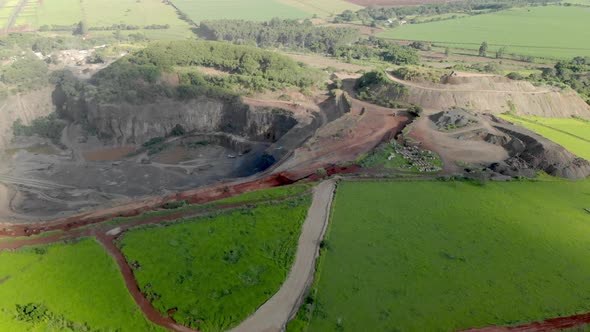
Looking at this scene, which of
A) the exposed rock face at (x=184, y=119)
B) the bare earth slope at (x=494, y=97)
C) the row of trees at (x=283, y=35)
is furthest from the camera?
the row of trees at (x=283, y=35)

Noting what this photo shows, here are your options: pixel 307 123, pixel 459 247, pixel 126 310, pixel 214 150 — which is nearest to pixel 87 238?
pixel 126 310

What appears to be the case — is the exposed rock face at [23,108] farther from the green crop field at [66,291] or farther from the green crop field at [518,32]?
the green crop field at [518,32]

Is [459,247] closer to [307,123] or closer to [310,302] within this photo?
[310,302]

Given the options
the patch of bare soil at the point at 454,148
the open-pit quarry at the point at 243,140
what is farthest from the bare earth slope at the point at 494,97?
the patch of bare soil at the point at 454,148

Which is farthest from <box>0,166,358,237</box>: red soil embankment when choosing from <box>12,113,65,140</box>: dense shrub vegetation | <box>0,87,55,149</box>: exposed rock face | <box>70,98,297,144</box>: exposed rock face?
<box>0,87,55,149</box>: exposed rock face

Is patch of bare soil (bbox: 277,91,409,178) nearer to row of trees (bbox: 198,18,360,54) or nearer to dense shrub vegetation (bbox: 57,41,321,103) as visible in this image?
dense shrub vegetation (bbox: 57,41,321,103)

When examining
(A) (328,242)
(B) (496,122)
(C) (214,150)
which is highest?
(B) (496,122)

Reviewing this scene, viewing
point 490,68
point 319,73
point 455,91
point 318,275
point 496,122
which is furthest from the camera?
point 490,68
